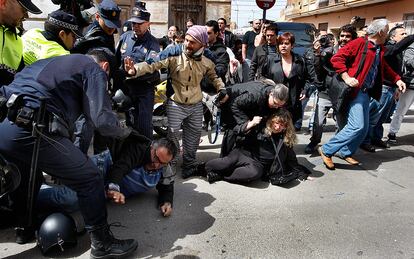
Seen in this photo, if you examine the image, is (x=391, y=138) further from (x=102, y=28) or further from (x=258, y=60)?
(x=102, y=28)

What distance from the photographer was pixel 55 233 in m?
2.27

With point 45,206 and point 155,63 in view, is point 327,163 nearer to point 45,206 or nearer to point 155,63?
point 155,63

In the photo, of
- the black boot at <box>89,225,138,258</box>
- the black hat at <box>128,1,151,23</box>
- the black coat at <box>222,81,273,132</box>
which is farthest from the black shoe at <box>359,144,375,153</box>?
the black boot at <box>89,225,138,258</box>

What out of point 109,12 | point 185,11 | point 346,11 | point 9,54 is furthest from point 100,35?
point 346,11

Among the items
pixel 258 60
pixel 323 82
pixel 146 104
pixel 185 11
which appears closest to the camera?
pixel 146 104

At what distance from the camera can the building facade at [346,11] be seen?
45.3 ft

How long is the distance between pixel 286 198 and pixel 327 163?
104 cm

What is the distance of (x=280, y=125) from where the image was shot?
3.58 meters

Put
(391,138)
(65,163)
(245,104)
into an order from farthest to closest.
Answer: (391,138), (245,104), (65,163)

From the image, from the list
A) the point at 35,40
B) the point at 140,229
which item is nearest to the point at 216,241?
the point at 140,229

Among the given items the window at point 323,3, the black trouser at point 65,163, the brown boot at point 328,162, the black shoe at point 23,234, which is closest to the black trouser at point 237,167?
the brown boot at point 328,162

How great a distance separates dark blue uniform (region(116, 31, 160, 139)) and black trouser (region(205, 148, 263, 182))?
0.88 m

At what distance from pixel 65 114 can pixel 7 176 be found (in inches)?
18.3

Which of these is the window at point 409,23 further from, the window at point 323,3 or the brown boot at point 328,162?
the brown boot at point 328,162
